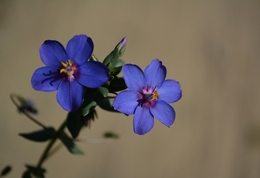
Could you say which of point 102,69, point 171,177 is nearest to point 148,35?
point 171,177

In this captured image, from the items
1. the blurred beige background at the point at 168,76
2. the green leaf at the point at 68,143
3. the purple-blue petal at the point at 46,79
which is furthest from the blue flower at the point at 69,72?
the blurred beige background at the point at 168,76

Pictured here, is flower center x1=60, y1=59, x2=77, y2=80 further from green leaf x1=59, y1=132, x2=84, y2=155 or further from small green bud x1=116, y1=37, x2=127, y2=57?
green leaf x1=59, y1=132, x2=84, y2=155

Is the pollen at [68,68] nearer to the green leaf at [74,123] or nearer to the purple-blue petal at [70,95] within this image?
the purple-blue petal at [70,95]

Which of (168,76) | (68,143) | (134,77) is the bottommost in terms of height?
Result: (68,143)

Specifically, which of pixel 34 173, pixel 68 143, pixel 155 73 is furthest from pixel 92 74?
pixel 34 173

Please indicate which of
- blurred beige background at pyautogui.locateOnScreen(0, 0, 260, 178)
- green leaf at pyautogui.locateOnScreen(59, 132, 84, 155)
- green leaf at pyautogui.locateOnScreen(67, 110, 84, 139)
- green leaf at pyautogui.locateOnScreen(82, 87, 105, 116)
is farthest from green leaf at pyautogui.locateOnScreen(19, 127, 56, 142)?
blurred beige background at pyautogui.locateOnScreen(0, 0, 260, 178)

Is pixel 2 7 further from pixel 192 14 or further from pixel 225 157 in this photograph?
pixel 225 157

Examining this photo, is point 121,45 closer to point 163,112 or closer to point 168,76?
point 163,112
